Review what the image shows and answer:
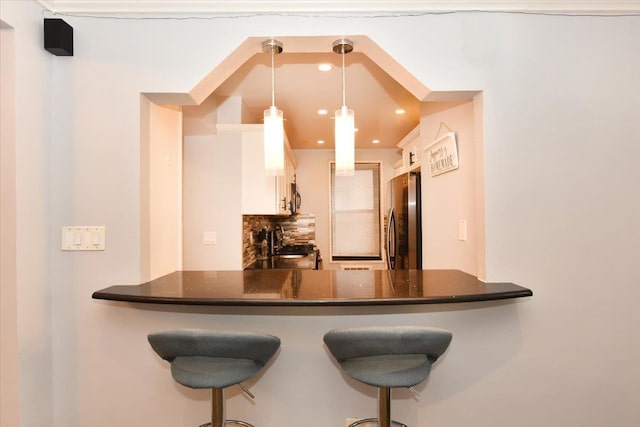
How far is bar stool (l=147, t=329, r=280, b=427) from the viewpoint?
3.96 ft

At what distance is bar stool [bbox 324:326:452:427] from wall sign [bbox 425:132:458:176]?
1.28 meters

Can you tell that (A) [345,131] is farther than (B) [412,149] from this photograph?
No

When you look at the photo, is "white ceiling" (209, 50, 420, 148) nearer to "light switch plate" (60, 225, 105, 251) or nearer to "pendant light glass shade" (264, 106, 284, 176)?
"pendant light glass shade" (264, 106, 284, 176)

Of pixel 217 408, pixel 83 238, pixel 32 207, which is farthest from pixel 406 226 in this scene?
pixel 32 207

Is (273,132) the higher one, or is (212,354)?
(273,132)

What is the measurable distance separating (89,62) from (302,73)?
1.42m

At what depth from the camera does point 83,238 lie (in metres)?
1.67

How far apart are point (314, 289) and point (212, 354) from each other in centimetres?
50

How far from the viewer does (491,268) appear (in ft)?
5.46

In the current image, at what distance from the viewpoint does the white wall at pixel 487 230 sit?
5.44ft

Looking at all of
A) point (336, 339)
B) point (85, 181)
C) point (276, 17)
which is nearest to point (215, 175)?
point (85, 181)

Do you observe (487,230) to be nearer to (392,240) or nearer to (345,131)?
(345,131)

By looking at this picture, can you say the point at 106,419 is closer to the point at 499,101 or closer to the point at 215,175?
the point at 215,175

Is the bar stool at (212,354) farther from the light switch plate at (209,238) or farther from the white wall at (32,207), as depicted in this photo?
the light switch plate at (209,238)
